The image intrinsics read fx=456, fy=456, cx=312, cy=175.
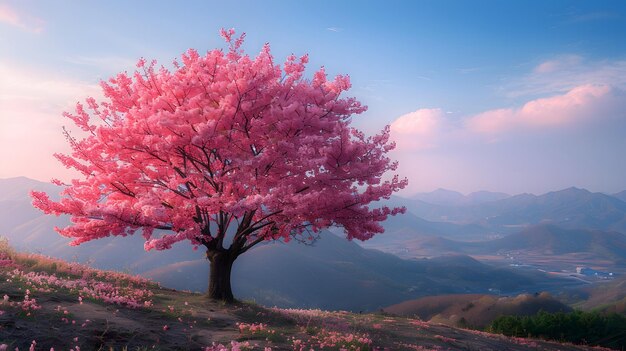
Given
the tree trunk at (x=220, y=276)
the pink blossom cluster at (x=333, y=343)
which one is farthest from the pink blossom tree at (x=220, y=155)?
the pink blossom cluster at (x=333, y=343)

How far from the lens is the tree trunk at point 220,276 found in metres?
20.0

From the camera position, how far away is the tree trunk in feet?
65.7

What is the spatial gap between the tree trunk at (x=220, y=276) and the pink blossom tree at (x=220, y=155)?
0.20 ft

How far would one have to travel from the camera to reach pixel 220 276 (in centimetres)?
2031

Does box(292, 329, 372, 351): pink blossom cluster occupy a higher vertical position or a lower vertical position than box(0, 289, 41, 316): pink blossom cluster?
lower

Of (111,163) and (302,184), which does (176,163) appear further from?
(302,184)

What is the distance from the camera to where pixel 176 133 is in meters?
16.7

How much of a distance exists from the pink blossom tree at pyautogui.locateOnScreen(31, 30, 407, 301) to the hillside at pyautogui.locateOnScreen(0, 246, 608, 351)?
7.45 ft

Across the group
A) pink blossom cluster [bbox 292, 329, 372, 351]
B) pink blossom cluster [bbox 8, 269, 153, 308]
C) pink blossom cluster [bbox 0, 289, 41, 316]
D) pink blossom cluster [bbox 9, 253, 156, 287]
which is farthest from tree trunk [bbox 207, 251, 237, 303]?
pink blossom cluster [bbox 0, 289, 41, 316]

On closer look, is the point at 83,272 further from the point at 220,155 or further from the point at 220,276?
the point at 220,155

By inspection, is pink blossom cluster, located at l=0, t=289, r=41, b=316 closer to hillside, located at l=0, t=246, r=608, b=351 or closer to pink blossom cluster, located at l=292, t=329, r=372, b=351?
hillside, located at l=0, t=246, r=608, b=351

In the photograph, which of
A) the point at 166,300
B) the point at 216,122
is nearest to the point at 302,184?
the point at 216,122

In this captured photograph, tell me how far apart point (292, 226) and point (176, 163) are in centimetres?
565

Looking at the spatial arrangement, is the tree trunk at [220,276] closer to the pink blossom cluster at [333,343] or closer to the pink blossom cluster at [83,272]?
the pink blossom cluster at [83,272]
